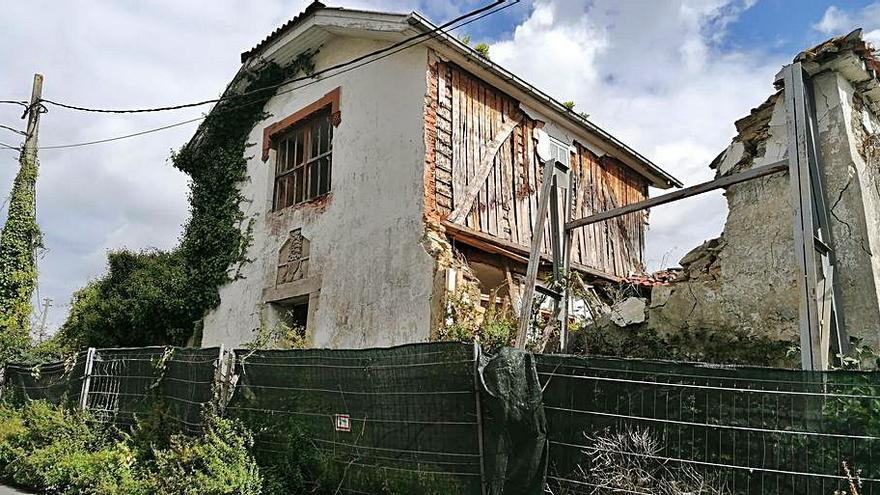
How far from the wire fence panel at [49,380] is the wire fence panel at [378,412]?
4.99 m

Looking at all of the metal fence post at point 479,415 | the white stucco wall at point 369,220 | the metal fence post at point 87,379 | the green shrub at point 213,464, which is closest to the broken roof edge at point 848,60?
the metal fence post at point 479,415

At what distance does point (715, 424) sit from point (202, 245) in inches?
500

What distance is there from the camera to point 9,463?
939cm

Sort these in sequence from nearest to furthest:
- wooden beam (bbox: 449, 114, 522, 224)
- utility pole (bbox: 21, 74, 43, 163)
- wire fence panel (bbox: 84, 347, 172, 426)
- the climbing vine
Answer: wire fence panel (bbox: 84, 347, 172, 426), wooden beam (bbox: 449, 114, 522, 224), the climbing vine, utility pole (bbox: 21, 74, 43, 163)

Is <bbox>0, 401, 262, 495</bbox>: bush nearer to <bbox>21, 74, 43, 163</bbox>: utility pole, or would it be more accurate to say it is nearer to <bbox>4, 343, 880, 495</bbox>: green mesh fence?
<bbox>4, 343, 880, 495</bbox>: green mesh fence

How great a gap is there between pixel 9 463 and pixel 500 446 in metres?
8.06

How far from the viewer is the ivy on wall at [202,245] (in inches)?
566

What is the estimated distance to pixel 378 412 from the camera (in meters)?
6.11

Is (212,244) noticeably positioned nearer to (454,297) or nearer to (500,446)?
(454,297)

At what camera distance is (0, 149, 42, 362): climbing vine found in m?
15.6

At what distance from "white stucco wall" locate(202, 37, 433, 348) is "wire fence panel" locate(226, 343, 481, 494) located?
3078 millimetres

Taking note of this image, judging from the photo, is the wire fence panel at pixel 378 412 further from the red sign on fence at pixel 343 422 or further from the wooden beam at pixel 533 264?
the wooden beam at pixel 533 264

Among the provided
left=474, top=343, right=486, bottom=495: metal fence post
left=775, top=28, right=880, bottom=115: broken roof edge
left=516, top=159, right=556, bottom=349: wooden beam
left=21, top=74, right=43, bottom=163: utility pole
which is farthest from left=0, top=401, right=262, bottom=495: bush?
A: left=21, top=74, right=43, bottom=163: utility pole

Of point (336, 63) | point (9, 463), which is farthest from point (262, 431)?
point (336, 63)
